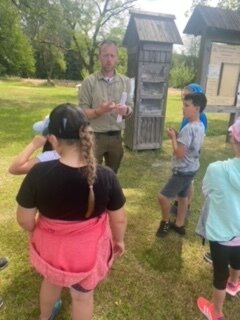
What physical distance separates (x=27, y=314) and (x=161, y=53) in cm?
543

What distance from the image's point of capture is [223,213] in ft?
7.31

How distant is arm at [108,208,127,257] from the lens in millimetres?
1978

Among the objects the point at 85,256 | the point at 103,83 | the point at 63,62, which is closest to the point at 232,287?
the point at 85,256

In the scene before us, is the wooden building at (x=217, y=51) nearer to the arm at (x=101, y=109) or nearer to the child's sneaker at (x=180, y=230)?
the child's sneaker at (x=180, y=230)

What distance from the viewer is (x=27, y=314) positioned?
98.2 inches

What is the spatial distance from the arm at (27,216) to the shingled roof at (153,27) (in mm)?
5212

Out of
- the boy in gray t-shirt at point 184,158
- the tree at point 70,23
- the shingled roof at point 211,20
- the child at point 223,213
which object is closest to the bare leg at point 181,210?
the boy in gray t-shirt at point 184,158

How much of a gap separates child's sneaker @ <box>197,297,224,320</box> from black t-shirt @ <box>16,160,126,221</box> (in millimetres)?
1335

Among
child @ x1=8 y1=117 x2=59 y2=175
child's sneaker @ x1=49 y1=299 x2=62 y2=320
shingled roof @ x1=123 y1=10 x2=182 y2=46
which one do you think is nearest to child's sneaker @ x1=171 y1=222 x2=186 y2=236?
child's sneaker @ x1=49 y1=299 x2=62 y2=320

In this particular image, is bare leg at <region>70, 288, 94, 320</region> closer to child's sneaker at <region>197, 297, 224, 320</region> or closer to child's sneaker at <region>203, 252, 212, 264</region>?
child's sneaker at <region>197, 297, 224, 320</region>

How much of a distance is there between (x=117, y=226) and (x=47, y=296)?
685 millimetres

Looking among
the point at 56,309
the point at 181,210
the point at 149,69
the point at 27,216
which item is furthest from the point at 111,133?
the point at 149,69

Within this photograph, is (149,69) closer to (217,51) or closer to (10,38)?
(217,51)

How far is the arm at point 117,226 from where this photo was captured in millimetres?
1978
